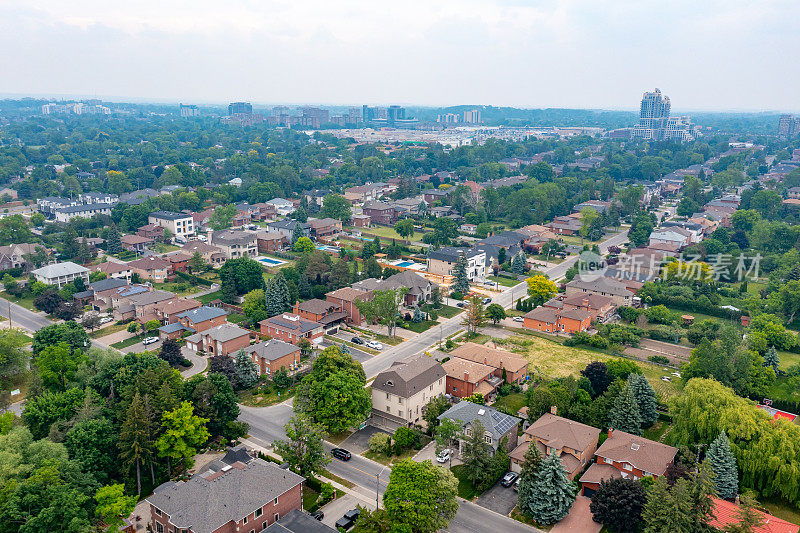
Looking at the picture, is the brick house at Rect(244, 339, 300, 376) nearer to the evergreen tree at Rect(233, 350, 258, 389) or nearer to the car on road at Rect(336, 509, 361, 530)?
the evergreen tree at Rect(233, 350, 258, 389)

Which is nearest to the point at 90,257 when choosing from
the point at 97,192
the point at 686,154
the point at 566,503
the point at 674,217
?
the point at 97,192

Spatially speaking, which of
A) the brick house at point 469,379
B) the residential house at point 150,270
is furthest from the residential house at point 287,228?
the brick house at point 469,379

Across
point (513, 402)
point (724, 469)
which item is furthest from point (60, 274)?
point (724, 469)

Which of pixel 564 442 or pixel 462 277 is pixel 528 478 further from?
pixel 462 277

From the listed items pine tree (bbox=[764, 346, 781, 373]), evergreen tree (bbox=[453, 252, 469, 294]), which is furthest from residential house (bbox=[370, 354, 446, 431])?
pine tree (bbox=[764, 346, 781, 373])

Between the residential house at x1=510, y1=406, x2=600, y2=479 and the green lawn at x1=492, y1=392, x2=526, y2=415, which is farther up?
the residential house at x1=510, y1=406, x2=600, y2=479

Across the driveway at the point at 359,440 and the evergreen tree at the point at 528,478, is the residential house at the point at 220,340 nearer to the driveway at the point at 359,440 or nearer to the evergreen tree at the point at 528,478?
the driveway at the point at 359,440

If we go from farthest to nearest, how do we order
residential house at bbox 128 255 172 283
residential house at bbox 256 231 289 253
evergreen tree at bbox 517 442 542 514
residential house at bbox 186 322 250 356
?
residential house at bbox 256 231 289 253 → residential house at bbox 128 255 172 283 → residential house at bbox 186 322 250 356 → evergreen tree at bbox 517 442 542 514
